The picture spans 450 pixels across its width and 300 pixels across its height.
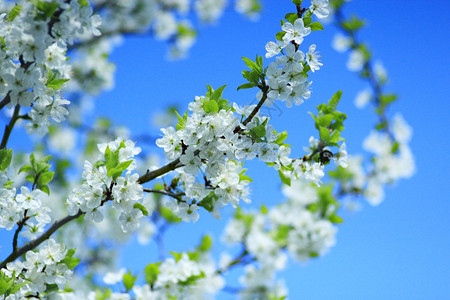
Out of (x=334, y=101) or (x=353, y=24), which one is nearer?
(x=334, y=101)

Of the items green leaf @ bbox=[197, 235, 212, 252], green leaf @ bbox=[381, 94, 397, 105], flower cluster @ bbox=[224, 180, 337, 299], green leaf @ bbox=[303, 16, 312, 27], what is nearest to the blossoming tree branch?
green leaf @ bbox=[303, 16, 312, 27]

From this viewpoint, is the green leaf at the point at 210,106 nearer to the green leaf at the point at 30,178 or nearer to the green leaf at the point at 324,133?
the green leaf at the point at 324,133

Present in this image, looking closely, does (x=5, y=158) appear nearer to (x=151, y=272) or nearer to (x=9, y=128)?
(x=9, y=128)

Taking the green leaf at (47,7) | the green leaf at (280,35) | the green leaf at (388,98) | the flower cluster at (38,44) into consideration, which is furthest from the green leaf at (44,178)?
the green leaf at (388,98)

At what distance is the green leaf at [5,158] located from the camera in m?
1.97

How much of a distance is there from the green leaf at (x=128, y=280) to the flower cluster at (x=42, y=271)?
26.3 inches

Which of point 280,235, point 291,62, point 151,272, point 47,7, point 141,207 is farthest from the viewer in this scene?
point 280,235

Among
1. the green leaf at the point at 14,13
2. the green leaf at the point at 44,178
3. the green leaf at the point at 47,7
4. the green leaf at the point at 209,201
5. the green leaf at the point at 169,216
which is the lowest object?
the green leaf at the point at 209,201

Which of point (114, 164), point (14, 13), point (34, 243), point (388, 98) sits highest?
point (388, 98)

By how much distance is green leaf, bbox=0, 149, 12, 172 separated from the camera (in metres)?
1.97

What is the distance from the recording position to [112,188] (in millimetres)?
1893

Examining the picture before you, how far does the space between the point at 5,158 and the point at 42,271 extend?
0.60m

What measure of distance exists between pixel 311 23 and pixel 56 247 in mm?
1654

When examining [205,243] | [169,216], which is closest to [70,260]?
[205,243]
